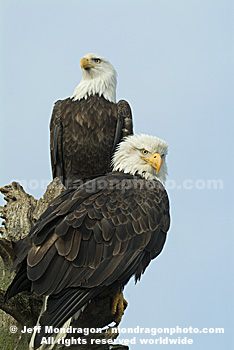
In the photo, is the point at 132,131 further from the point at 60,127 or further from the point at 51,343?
the point at 51,343

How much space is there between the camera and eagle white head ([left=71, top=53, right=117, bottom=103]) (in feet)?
28.0

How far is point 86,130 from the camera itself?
8.11 m

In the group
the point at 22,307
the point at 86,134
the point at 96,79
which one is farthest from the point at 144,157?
the point at 96,79

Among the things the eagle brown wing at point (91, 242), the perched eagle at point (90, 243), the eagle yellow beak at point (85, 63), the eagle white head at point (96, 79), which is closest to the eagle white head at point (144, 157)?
the perched eagle at point (90, 243)

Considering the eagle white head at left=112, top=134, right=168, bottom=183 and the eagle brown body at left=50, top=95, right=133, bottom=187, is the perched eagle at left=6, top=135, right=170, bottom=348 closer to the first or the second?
the eagle white head at left=112, top=134, right=168, bottom=183

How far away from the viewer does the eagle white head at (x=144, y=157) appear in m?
6.18

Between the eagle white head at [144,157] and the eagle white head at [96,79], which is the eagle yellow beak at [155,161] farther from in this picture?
the eagle white head at [96,79]

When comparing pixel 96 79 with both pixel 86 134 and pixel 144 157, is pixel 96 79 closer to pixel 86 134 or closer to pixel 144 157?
pixel 86 134

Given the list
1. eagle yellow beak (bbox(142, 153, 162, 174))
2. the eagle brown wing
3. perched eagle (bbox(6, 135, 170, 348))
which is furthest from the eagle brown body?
the eagle brown wing

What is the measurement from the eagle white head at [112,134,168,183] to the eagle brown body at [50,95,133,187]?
1.67 m

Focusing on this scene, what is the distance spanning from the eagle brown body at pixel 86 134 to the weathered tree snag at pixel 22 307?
2.12 meters

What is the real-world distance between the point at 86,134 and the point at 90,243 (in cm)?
333

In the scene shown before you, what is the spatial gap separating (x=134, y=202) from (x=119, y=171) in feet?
3.26

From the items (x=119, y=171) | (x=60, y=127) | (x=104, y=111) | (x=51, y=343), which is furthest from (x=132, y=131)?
(x=51, y=343)
